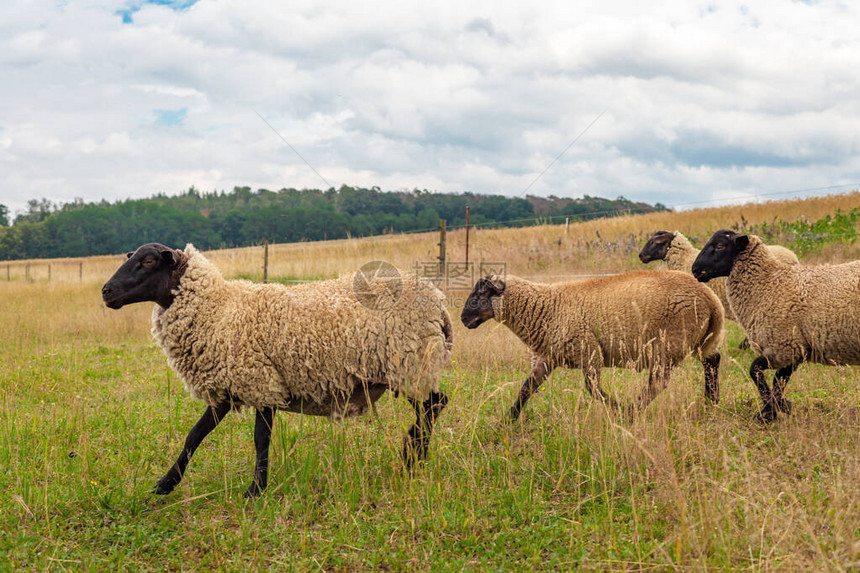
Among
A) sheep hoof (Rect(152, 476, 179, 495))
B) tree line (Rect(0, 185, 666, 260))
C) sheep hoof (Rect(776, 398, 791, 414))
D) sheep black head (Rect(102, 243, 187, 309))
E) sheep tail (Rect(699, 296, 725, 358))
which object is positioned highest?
tree line (Rect(0, 185, 666, 260))

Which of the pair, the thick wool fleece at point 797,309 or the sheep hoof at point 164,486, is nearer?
the sheep hoof at point 164,486

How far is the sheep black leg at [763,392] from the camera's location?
582cm

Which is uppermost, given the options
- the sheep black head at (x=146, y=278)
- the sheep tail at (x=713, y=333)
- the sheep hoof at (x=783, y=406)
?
the sheep black head at (x=146, y=278)

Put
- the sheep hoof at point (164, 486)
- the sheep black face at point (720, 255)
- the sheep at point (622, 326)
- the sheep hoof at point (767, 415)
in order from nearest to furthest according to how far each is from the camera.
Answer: the sheep hoof at point (164, 486)
the sheep hoof at point (767, 415)
the sheep at point (622, 326)
the sheep black face at point (720, 255)

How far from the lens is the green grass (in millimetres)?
3541

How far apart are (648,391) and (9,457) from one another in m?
5.99

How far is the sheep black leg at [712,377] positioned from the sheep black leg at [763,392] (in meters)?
0.38

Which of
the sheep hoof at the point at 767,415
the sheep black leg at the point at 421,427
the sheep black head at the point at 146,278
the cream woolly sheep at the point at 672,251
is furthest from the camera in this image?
the cream woolly sheep at the point at 672,251

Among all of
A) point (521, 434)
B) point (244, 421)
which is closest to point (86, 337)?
point (244, 421)

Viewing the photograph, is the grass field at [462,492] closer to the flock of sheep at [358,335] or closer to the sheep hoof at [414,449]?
the sheep hoof at [414,449]

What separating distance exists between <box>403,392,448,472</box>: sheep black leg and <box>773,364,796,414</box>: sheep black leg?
3.44m
